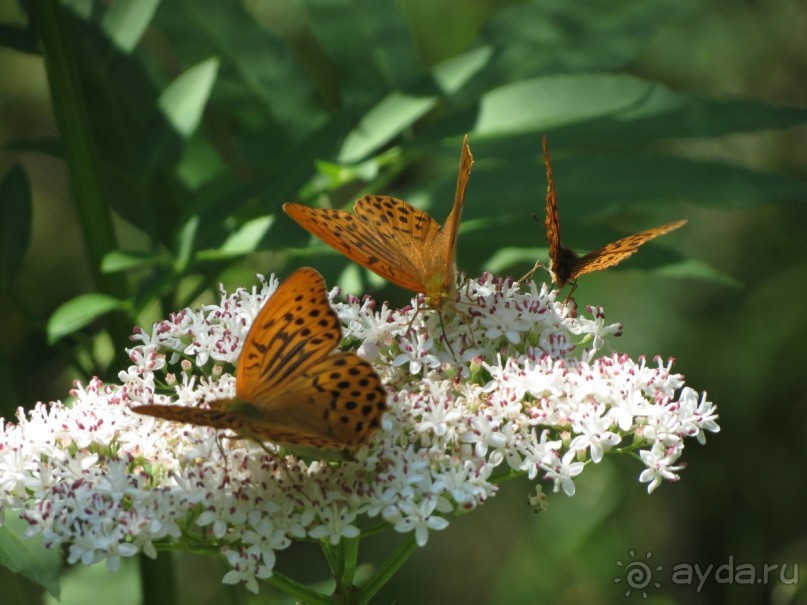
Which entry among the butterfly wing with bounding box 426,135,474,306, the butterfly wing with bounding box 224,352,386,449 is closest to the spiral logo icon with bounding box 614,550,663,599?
the butterfly wing with bounding box 426,135,474,306

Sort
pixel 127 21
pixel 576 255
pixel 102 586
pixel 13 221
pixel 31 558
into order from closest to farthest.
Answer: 1. pixel 31 558
2. pixel 576 255
3. pixel 13 221
4. pixel 127 21
5. pixel 102 586

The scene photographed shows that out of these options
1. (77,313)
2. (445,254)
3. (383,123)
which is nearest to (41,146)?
(77,313)

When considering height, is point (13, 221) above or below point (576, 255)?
above

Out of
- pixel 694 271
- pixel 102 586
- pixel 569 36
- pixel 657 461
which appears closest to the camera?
pixel 657 461

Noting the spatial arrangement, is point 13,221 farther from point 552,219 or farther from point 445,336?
point 552,219

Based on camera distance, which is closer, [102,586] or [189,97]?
[189,97]

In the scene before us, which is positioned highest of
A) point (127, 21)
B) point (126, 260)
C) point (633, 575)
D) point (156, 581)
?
point (127, 21)
